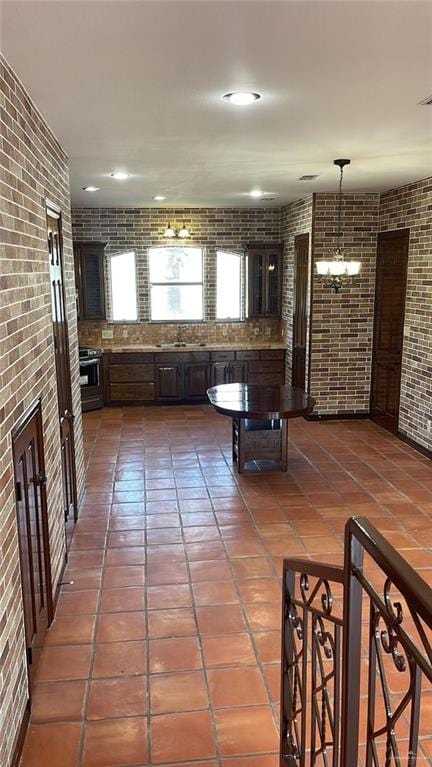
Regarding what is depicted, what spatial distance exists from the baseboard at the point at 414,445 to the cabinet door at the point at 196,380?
9.44 ft

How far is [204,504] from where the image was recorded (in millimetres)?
4855

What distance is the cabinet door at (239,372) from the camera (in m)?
8.40

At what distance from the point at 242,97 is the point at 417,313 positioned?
12.5 ft

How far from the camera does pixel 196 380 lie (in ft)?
27.4

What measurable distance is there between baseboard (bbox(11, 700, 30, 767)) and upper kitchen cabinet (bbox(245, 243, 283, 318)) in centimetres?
677

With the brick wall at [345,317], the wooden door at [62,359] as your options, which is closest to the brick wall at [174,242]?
the brick wall at [345,317]

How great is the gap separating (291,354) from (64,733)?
625 centimetres

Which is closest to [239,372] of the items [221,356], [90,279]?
[221,356]

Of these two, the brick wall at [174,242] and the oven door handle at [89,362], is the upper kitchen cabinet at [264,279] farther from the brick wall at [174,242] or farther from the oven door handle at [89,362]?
the oven door handle at [89,362]

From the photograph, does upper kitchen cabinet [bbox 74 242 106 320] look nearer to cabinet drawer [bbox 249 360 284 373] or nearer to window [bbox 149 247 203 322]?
window [bbox 149 247 203 322]

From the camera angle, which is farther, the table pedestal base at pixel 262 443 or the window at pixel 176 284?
the window at pixel 176 284

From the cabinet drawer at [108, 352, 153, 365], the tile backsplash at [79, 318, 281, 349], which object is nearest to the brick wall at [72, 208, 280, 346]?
the tile backsplash at [79, 318, 281, 349]

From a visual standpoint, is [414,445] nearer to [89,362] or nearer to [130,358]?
[130,358]

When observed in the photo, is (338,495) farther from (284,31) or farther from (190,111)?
(284,31)
